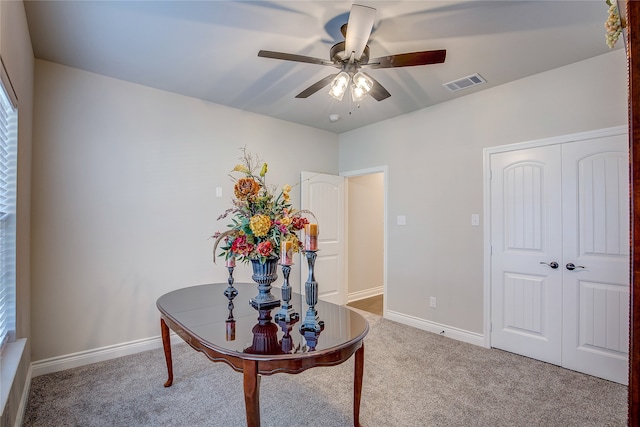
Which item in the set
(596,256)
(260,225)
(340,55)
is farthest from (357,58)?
(596,256)

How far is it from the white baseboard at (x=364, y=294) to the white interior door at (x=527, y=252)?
7.55 feet

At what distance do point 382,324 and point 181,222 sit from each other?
2.64 meters

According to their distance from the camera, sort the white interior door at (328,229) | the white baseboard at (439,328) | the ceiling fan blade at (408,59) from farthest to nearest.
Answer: the white interior door at (328,229) < the white baseboard at (439,328) < the ceiling fan blade at (408,59)

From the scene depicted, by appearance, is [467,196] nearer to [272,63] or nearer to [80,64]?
[272,63]

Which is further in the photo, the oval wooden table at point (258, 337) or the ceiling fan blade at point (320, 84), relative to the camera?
the ceiling fan blade at point (320, 84)

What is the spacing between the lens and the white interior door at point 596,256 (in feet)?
8.35

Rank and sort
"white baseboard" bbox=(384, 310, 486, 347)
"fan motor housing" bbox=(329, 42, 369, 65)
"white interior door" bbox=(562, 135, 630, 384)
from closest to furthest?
"fan motor housing" bbox=(329, 42, 369, 65), "white interior door" bbox=(562, 135, 630, 384), "white baseboard" bbox=(384, 310, 486, 347)

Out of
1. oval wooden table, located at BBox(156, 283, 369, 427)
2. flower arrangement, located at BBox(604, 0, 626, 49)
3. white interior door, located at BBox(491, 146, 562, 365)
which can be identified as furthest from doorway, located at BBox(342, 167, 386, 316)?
flower arrangement, located at BBox(604, 0, 626, 49)

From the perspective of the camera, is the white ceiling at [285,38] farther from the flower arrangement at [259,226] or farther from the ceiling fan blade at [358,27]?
the flower arrangement at [259,226]

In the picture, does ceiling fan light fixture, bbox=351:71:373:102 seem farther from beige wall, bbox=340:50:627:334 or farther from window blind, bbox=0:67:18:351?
window blind, bbox=0:67:18:351

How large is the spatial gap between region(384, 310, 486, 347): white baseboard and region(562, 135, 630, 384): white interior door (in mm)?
741

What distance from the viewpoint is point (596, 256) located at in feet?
8.78

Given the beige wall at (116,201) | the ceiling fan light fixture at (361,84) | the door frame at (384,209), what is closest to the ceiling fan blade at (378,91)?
the ceiling fan light fixture at (361,84)

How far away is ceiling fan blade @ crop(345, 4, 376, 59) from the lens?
171cm
